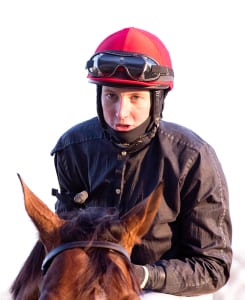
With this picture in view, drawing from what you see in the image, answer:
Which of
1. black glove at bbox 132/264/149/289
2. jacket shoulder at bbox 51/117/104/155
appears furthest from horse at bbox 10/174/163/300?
jacket shoulder at bbox 51/117/104/155

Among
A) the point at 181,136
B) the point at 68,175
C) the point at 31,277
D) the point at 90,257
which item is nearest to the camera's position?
the point at 90,257

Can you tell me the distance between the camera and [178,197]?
4.13 m

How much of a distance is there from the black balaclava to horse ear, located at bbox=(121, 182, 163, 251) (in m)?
0.95

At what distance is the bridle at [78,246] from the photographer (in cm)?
312

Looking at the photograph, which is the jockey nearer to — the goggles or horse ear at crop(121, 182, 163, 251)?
the goggles

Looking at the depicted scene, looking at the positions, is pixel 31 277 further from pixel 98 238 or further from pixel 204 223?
pixel 204 223

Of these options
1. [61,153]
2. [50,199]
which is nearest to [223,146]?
[50,199]

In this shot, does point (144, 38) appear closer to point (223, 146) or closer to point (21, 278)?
point (21, 278)

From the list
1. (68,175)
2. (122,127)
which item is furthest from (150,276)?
(68,175)

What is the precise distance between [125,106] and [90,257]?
1072 mm

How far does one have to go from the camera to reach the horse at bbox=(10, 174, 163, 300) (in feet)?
9.84

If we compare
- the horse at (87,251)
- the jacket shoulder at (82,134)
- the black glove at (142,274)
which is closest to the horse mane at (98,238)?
the horse at (87,251)

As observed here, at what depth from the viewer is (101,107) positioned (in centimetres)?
423

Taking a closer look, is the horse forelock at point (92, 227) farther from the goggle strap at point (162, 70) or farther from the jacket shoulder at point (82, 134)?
the jacket shoulder at point (82, 134)
